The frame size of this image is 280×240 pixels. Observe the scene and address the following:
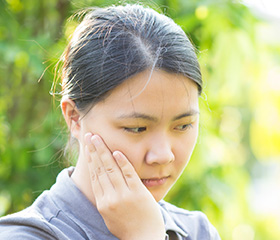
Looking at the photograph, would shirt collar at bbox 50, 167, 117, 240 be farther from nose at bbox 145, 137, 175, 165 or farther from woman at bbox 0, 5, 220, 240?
nose at bbox 145, 137, 175, 165

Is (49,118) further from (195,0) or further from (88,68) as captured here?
(88,68)

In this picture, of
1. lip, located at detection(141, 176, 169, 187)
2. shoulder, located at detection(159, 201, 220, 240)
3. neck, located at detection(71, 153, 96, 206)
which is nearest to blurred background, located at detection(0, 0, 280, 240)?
shoulder, located at detection(159, 201, 220, 240)

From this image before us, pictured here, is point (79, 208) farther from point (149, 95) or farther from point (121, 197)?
point (149, 95)

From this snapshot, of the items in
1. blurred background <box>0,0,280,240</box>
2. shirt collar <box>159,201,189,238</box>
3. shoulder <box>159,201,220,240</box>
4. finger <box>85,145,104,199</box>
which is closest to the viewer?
finger <box>85,145,104,199</box>

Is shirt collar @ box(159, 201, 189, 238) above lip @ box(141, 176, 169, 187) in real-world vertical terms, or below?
below

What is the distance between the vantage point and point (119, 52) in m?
1.47

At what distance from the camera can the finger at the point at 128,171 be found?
1.43m

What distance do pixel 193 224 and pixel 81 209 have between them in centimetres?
47

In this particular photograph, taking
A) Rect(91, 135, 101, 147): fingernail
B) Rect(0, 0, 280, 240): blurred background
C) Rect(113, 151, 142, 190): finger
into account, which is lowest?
Rect(0, 0, 280, 240): blurred background

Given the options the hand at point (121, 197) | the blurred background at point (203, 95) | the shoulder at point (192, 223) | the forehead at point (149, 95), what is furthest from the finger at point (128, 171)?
the blurred background at point (203, 95)

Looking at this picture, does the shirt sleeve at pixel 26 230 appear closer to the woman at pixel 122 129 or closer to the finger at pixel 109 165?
the woman at pixel 122 129

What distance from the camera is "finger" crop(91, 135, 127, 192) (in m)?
1.45

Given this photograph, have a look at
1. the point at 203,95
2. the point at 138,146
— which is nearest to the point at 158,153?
the point at 138,146

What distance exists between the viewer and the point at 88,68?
4.90 feet
